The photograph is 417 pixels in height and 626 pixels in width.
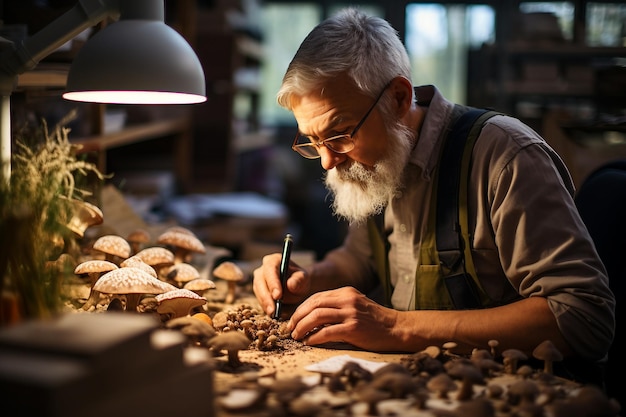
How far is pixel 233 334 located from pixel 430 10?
22.7 feet

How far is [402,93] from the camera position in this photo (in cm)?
216

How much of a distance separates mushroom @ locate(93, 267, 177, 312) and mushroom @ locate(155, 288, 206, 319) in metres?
0.03

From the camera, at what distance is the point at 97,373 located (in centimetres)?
102

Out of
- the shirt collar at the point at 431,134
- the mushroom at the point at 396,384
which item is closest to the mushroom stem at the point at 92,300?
the mushroom at the point at 396,384

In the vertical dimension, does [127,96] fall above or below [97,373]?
above

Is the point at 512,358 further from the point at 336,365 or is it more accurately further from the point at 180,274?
the point at 180,274

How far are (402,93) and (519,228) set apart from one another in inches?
22.4

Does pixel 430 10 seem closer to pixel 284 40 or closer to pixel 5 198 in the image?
pixel 284 40

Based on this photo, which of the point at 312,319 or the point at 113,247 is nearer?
the point at 312,319

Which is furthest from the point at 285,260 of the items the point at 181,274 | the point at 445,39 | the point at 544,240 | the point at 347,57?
the point at 445,39

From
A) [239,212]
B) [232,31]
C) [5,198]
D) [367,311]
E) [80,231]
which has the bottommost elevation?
[239,212]

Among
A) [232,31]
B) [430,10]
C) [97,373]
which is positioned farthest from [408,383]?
[430,10]

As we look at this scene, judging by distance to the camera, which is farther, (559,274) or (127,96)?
(127,96)

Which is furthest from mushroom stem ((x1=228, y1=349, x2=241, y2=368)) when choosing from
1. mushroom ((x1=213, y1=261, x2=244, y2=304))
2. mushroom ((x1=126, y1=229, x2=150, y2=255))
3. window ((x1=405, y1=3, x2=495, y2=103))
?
window ((x1=405, y1=3, x2=495, y2=103))
